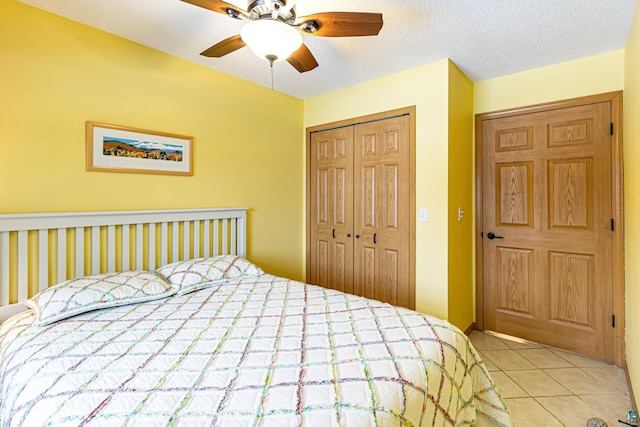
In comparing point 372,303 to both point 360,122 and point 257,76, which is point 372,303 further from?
point 257,76

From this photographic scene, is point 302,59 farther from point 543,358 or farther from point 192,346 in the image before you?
point 543,358

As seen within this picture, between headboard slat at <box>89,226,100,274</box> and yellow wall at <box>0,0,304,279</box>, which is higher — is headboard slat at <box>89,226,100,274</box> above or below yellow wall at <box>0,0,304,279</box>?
below

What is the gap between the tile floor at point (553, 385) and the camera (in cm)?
188

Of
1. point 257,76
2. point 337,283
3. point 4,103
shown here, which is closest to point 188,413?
point 4,103

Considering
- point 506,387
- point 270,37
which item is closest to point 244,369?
point 270,37

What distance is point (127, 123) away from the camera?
7.48ft

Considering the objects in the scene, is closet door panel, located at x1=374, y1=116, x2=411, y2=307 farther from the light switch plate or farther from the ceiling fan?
the ceiling fan

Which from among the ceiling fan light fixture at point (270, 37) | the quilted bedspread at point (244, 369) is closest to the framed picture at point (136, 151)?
the quilted bedspread at point (244, 369)

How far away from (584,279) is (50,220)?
386 centimetres

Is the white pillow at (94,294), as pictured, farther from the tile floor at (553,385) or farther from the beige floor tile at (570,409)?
the beige floor tile at (570,409)

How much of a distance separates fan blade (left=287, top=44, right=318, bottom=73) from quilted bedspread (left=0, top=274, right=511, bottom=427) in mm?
1501

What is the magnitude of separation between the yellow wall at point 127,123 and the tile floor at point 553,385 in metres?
2.16

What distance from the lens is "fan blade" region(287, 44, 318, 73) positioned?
6.18 feet

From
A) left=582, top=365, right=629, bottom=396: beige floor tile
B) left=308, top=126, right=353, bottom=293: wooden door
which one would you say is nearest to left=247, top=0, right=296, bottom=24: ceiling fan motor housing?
left=308, top=126, right=353, bottom=293: wooden door
